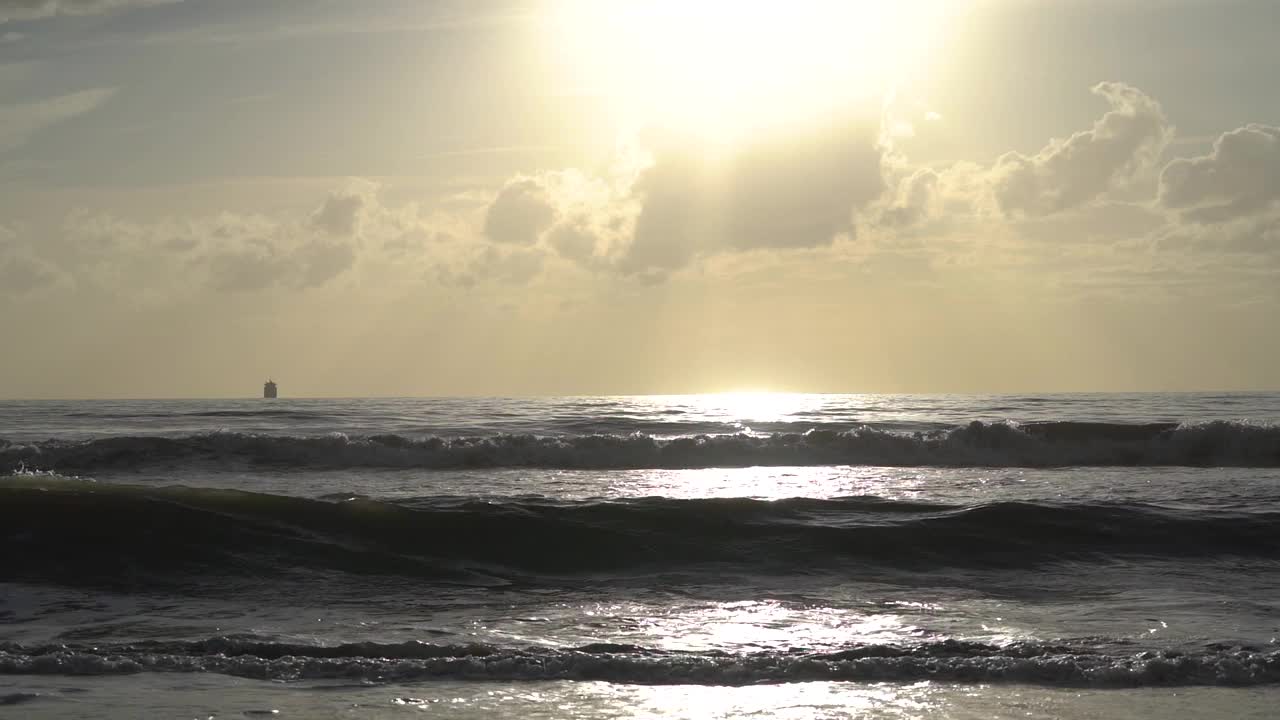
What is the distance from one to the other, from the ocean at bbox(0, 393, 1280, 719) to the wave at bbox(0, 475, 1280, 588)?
6 cm

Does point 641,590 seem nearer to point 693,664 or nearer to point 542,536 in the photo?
point 542,536

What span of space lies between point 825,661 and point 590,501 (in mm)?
9568

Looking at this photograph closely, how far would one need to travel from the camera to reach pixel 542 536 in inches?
566

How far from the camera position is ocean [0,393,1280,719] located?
7371 mm

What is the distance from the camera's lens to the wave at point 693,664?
7.66 metres

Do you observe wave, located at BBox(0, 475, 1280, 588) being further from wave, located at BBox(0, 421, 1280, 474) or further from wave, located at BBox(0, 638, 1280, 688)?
wave, located at BBox(0, 421, 1280, 474)

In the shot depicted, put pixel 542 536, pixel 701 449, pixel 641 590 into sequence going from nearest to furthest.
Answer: pixel 641 590 → pixel 542 536 → pixel 701 449

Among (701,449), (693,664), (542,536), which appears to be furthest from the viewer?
(701,449)

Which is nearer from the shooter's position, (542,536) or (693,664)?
(693,664)

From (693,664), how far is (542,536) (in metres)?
6.63

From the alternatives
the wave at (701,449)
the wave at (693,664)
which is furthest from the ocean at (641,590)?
the wave at (701,449)

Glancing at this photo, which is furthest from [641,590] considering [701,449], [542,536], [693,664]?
[701,449]

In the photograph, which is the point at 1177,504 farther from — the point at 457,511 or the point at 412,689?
the point at 412,689

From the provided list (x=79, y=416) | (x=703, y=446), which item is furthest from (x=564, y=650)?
(x=79, y=416)
